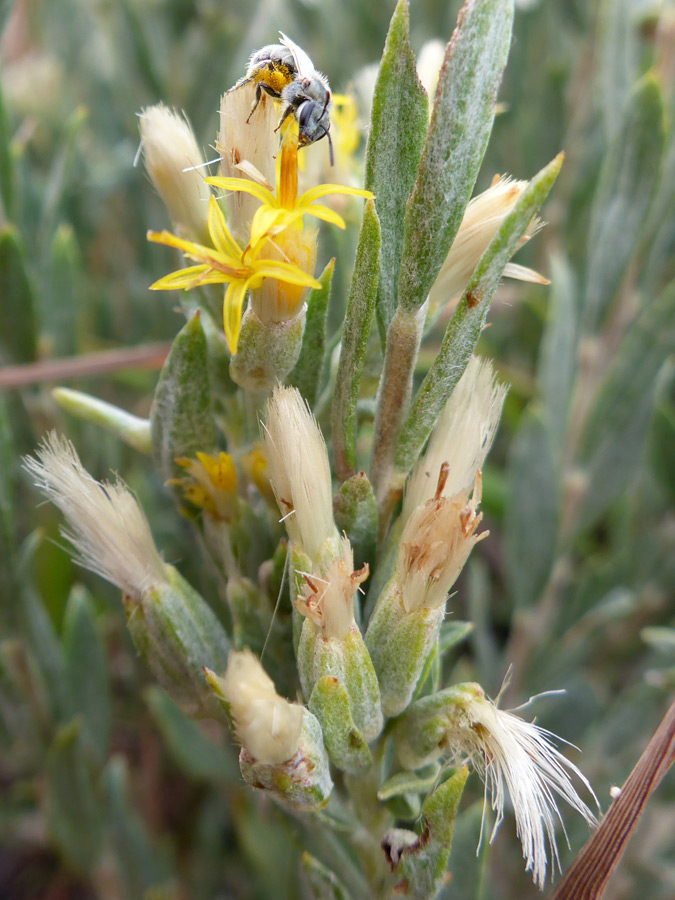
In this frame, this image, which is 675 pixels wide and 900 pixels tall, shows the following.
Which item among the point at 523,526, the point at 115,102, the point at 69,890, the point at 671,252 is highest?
the point at 115,102

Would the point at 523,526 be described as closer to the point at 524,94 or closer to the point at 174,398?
the point at 174,398

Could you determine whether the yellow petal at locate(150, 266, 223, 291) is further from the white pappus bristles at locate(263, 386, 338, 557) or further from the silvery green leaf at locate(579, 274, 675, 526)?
the silvery green leaf at locate(579, 274, 675, 526)

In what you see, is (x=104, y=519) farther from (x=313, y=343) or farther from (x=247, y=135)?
(x=247, y=135)

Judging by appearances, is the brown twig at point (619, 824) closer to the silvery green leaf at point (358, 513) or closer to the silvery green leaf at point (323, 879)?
the silvery green leaf at point (323, 879)

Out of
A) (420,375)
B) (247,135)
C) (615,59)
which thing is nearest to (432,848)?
(247,135)

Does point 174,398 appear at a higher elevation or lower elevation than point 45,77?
lower

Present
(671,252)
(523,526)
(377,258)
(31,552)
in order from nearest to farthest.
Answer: (377,258) → (31,552) → (523,526) → (671,252)

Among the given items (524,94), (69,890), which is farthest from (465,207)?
(69,890)

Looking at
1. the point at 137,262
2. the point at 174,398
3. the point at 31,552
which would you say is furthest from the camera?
the point at 137,262
